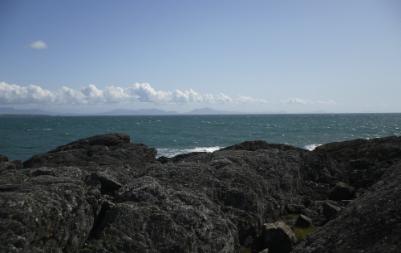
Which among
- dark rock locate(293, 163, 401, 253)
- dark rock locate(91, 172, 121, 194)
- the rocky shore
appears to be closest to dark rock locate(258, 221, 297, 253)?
the rocky shore

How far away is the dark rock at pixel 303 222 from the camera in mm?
15227

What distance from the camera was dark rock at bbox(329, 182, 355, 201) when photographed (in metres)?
19.3

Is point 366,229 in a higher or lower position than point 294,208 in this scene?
higher

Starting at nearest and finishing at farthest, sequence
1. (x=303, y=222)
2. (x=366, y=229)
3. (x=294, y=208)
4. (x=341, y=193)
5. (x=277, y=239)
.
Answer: (x=366, y=229), (x=277, y=239), (x=303, y=222), (x=294, y=208), (x=341, y=193)

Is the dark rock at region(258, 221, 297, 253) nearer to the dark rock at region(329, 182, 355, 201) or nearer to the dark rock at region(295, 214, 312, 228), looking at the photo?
the dark rock at region(295, 214, 312, 228)

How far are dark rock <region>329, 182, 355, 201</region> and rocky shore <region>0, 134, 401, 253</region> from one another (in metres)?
0.05

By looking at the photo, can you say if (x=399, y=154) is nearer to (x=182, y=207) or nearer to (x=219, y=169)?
(x=219, y=169)

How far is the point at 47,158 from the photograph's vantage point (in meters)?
26.5

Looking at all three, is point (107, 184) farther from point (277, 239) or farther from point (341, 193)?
point (341, 193)

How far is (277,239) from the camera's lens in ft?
42.2

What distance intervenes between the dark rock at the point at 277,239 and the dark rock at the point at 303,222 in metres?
2.31

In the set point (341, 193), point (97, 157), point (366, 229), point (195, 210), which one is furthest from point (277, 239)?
point (97, 157)

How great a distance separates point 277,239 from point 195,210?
3164 millimetres

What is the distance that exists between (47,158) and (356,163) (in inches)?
823
